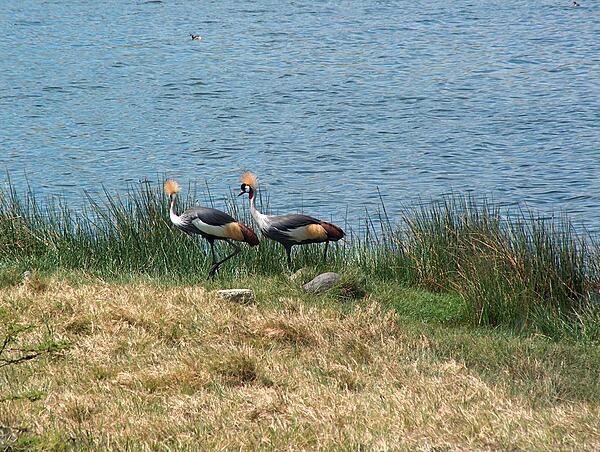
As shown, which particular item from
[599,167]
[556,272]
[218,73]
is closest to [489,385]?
[556,272]

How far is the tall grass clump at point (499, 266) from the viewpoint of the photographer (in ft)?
28.0

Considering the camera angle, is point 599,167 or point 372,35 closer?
point 599,167

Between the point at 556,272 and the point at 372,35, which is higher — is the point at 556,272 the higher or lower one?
the lower one

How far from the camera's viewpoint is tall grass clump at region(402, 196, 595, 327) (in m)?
8.52

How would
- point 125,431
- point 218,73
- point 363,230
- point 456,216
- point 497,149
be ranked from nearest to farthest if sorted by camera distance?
point 125,431, point 456,216, point 363,230, point 497,149, point 218,73

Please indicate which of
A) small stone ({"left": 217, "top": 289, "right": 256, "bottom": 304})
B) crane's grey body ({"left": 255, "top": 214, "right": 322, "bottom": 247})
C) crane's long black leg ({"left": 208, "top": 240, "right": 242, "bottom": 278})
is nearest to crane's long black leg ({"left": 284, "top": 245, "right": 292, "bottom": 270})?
crane's grey body ({"left": 255, "top": 214, "right": 322, "bottom": 247})

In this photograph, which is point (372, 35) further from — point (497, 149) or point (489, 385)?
point (489, 385)

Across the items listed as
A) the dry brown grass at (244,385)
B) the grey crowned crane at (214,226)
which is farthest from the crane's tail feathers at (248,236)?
the dry brown grass at (244,385)

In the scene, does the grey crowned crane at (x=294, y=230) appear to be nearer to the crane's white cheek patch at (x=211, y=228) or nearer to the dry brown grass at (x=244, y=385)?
the crane's white cheek patch at (x=211, y=228)

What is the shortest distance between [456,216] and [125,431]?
5.55 metres

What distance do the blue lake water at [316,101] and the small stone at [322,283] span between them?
4.28 m

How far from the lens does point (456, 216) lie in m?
10.4

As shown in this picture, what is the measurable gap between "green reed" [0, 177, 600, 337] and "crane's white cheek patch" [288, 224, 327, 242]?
0.33 meters

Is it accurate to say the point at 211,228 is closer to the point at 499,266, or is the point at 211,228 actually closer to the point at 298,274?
the point at 298,274
